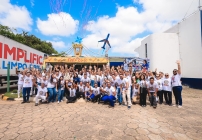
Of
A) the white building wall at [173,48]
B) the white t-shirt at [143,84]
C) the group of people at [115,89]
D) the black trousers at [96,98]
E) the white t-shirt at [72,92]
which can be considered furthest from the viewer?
the white building wall at [173,48]

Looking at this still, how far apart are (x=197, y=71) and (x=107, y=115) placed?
13.4 m

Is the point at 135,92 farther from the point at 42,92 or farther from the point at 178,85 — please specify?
the point at 42,92

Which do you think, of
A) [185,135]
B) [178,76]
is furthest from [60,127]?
[178,76]

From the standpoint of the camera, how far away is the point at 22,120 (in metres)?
→ 4.91

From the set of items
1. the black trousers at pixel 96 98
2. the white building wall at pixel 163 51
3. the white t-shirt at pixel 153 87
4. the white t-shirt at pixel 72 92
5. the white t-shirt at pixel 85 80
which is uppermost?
the white building wall at pixel 163 51

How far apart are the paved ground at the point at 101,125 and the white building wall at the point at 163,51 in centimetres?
1252

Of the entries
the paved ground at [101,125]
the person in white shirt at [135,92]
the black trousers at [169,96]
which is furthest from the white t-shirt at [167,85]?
the paved ground at [101,125]

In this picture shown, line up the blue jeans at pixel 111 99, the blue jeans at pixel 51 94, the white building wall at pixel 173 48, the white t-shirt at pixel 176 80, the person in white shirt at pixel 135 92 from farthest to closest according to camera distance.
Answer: the white building wall at pixel 173 48 < the blue jeans at pixel 51 94 < the person in white shirt at pixel 135 92 < the white t-shirt at pixel 176 80 < the blue jeans at pixel 111 99

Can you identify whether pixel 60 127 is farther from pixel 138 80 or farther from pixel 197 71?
pixel 197 71

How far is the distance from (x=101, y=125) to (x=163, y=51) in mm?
15872

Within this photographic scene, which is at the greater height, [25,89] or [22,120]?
[25,89]

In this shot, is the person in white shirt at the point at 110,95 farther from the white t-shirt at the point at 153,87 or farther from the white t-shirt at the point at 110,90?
the white t-shirt at the point at 153,87

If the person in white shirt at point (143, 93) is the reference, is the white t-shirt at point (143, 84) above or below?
above

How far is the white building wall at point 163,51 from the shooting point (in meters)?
17.8
